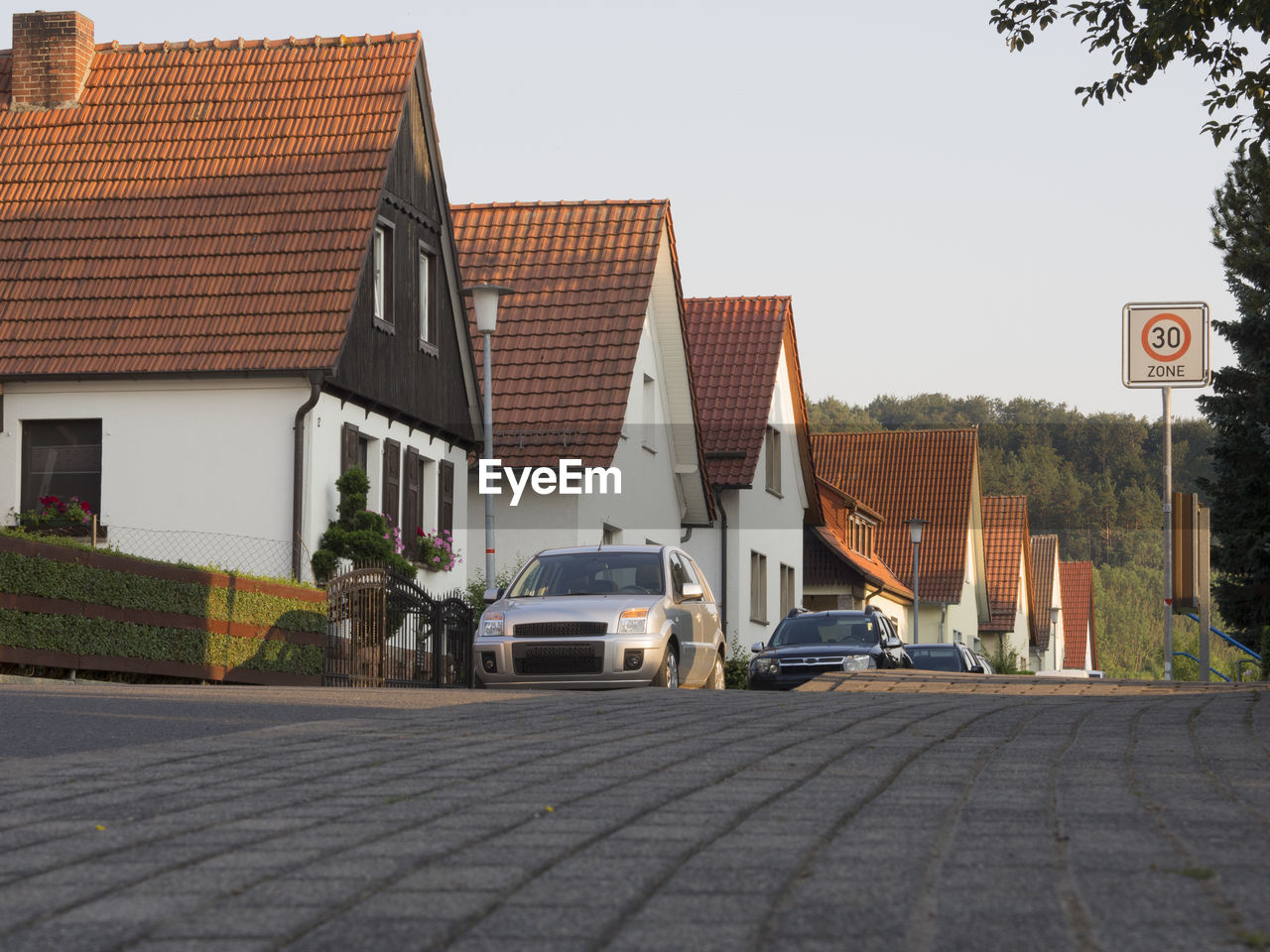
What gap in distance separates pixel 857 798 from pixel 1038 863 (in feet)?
5.46

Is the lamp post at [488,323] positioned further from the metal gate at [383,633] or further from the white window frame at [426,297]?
the white window frame at [426,297]

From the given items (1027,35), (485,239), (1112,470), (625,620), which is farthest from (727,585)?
(1112,470)

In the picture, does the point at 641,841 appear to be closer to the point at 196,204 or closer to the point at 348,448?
the point at 348,448

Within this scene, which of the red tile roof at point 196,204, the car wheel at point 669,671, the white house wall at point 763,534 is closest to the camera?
the car wheel at point 669,671

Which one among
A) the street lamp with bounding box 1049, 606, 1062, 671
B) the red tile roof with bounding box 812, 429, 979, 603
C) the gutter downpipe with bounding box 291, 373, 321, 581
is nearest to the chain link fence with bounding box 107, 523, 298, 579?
the gutter downpipe with bounding box 291, 373, 321, 581

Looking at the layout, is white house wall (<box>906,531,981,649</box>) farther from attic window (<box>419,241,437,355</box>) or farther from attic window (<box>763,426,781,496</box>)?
attic window (<box>419,241,437,355</box>)

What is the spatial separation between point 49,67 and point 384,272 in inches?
246

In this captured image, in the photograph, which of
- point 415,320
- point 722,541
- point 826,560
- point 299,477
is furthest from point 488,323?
point 826,560

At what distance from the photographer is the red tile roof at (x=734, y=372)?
126 feet

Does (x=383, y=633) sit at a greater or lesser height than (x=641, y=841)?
greater

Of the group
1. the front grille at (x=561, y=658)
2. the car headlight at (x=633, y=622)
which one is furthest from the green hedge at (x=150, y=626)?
the car headlight at (x=633, y=622)

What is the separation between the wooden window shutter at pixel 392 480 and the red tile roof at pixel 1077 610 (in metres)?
72.9

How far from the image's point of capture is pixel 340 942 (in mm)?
4301

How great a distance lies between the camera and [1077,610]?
9762cm
